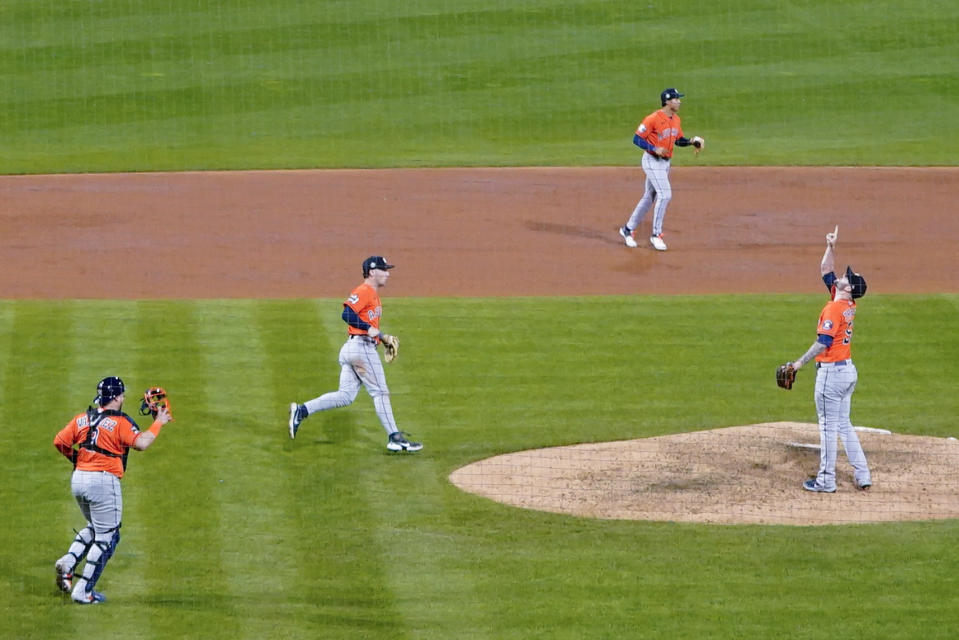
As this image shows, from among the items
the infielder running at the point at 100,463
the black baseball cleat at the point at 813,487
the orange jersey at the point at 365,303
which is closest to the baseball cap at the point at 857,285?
the black baseball cleat at the point at 813,487

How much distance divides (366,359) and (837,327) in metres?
4.28

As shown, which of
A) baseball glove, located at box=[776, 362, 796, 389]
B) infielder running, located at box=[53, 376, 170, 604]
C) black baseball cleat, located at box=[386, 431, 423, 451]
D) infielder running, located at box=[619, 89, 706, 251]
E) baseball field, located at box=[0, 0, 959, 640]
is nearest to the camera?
infielder running, located at box=[53, 376, 170, 604]

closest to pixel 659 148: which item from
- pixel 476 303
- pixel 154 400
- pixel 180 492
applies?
pixel 476 303

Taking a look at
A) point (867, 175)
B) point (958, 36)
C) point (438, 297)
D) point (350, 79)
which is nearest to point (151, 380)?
point (438, 297)

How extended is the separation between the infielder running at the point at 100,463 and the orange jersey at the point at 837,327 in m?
5.56

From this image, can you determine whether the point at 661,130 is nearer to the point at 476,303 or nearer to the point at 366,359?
the point at 476,303

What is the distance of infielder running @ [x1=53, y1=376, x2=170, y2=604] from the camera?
10.7 m

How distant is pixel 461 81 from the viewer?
30.3 metres

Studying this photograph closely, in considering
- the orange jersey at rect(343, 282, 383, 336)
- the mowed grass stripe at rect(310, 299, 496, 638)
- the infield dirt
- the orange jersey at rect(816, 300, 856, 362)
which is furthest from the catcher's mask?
the infield dirt

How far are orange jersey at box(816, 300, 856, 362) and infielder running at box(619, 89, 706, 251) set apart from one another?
691 cm

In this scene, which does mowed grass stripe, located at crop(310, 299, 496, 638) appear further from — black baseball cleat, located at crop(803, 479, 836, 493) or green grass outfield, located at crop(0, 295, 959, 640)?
black baseball cleat, located at crop(803, 479, 836, 493)

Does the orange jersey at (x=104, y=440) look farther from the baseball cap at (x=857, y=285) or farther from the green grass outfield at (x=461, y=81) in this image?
the green grass outfield at (x=461, y=81)

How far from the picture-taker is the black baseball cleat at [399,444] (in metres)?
14.3

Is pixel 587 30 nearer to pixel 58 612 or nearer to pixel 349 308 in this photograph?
pixel 349 308
